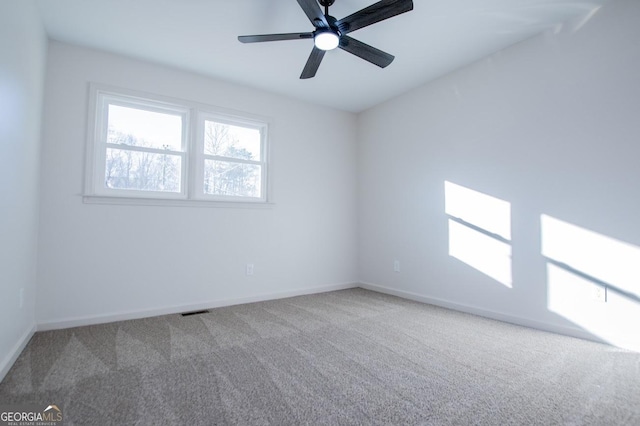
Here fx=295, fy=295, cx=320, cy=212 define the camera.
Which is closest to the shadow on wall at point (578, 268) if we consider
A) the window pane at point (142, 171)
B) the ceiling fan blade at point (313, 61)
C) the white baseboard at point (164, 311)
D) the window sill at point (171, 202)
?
the ceiling fan blade at point (313, 61)

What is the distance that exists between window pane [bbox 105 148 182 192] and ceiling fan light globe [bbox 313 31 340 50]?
1927 millimetres

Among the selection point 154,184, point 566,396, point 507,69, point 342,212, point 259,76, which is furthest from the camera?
point 342,212

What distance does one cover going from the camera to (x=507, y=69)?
2797 mm

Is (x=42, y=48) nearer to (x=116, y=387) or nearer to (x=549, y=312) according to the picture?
(x=116, y=387)

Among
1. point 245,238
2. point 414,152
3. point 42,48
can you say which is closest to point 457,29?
point 414,152

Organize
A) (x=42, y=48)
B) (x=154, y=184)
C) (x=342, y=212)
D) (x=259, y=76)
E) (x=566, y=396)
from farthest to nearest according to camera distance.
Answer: (x=342, y=212) → (x=259, y=76) → (x=154, y=184) → (x=42, y=48) → (x=566, y=396)

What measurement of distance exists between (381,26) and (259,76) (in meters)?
1.46

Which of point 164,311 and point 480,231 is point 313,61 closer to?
point 480,231

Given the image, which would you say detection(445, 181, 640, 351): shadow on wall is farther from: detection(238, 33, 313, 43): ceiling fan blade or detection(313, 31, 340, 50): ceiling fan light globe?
detection(238, 33, 313, 43): ceiling fan blade

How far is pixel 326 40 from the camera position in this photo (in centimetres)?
207

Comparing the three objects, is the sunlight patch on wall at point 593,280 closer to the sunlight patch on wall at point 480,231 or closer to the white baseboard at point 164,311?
the sunlight patch on wall at point 480,231

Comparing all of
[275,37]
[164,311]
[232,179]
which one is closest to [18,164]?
[164,311]

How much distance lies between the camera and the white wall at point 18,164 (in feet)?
5.54

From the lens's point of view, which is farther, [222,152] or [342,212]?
[342,212]
